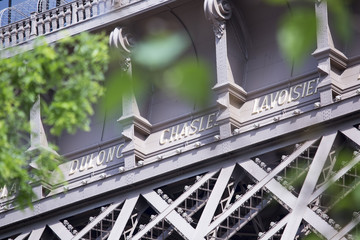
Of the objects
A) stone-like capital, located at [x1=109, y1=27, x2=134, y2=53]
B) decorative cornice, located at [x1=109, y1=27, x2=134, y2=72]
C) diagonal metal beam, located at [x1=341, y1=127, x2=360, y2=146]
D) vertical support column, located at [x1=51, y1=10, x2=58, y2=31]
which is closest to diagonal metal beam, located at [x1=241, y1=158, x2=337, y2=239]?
diagonal metal beam, located at [x1=341, y1=127, x2=360, y2=146]

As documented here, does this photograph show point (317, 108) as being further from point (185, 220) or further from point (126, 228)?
point (126, 228)

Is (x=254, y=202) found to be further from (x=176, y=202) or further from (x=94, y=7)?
(x=94, y=7)

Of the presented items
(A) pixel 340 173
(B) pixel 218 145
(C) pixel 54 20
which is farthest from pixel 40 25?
(A) pixel 340 173

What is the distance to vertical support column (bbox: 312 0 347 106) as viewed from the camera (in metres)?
26.8

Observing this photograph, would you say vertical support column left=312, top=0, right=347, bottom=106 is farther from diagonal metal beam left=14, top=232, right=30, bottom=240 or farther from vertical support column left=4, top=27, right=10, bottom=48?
vertical support column left=4, top=27, right=10, bottom=48

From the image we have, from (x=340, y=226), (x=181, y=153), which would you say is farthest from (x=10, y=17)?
(x=340, y=226)

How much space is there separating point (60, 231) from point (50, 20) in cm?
602

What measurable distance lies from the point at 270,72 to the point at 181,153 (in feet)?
9.56

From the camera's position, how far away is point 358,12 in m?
27.4

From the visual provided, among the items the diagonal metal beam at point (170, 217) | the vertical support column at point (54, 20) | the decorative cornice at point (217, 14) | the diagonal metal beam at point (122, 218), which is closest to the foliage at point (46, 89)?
the diagonal metal beam at point (170, 217)

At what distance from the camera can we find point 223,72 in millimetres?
28359

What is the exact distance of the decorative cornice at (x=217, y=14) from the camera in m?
28.6

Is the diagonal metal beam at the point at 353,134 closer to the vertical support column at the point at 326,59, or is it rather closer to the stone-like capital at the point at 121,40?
the vertical support column at the point at 326,59

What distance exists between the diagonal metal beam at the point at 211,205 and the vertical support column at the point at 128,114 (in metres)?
2.97
